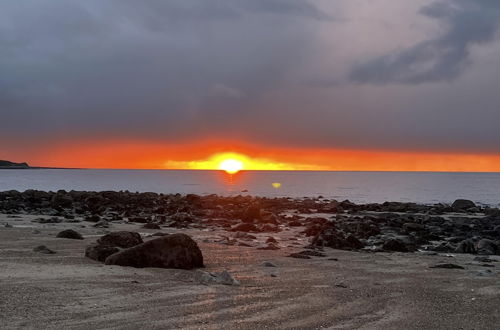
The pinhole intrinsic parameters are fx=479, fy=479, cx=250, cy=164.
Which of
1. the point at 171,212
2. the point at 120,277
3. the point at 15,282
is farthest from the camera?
the point at 171,212

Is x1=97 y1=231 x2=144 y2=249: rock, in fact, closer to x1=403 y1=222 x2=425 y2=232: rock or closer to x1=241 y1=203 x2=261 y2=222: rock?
x1=241 y1=203 x2=261 y2=222: rock

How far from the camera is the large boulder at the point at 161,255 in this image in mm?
9086

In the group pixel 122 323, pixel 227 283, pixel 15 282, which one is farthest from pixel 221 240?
pixel 122 323

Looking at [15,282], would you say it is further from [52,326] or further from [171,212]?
[171,212]

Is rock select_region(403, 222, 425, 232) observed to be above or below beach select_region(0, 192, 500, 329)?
above

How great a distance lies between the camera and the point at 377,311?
6.84 m

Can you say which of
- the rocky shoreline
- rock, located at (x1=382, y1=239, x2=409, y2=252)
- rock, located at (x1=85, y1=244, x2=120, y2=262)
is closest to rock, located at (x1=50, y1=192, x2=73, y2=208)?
the rocky shoreline

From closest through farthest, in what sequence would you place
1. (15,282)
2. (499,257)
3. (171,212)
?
(15,282)
(499,257)
(171,212)

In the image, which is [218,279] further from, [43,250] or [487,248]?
[487,248]

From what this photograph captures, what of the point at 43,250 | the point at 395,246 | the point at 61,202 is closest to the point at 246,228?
the point at 395,246

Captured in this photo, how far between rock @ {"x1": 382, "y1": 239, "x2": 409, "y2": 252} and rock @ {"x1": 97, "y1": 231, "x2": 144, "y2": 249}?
26.9 ft

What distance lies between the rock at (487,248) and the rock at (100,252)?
1145 centimetres

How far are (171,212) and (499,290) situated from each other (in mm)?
23816

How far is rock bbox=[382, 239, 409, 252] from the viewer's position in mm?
15102
